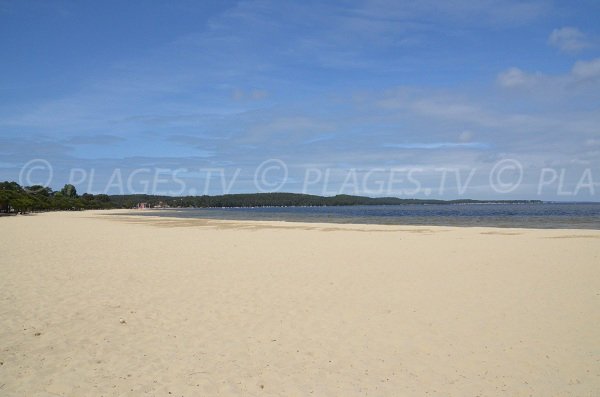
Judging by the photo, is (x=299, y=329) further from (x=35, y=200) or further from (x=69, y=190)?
(x=69, y=190)

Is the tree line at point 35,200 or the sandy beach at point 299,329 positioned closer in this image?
the sandy beach at point 299,329

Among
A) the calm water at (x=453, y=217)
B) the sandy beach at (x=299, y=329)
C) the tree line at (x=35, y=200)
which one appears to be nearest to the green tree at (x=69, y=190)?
the tree line at (x=35, y=200)

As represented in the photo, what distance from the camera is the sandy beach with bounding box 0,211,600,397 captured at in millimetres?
5281

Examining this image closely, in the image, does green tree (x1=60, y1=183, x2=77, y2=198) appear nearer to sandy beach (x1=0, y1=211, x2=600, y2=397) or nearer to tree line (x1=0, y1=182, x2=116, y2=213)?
tree line (x1=0, y1=182, x2=116, y2=213)

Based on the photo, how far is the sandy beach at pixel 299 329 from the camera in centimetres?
528

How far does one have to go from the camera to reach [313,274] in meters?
12.4

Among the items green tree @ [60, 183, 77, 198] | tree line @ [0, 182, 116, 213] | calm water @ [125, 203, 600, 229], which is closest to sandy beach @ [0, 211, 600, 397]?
calm water @ [125, 203, 600, 229]

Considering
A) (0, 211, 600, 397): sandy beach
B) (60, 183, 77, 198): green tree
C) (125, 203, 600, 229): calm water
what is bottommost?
(0, 211, 600, 397): sandy beach

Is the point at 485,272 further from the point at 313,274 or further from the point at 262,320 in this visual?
the point at 262,320

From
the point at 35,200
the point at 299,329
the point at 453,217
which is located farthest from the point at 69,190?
the point at 299,329

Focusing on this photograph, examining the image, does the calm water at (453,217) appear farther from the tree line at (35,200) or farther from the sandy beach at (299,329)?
the sandy beach at (299,329)

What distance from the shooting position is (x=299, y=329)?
7.32m

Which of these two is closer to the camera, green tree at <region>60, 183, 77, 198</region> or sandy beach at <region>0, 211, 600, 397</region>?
sandy beach at <region>0, 211, 600, 397</region>

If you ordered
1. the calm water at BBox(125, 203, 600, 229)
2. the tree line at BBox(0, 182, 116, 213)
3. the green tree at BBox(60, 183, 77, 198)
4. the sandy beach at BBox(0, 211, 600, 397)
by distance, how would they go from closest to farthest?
the sandy beach at BBox(0, 211, 600, 397)
the calm water at BBox(125, 203, 600, 229)
the tree line at BBox(0, 182, 116, 213)
the green tree at BBox(60, 183, 77, 198)
